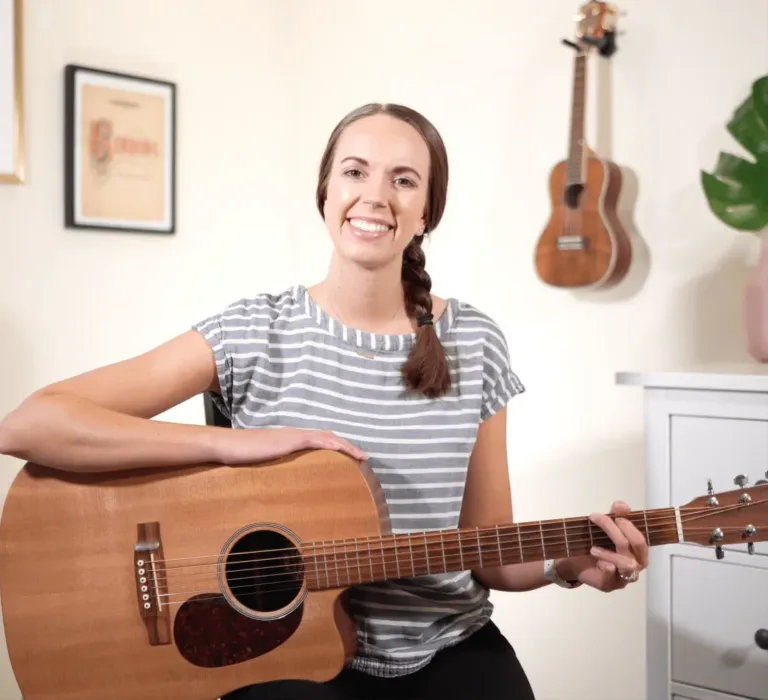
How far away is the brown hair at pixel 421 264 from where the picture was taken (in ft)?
4.59

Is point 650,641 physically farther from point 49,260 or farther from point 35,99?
point 35,99

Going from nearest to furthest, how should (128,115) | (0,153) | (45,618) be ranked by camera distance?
(45,618), (0,153), (128,115)

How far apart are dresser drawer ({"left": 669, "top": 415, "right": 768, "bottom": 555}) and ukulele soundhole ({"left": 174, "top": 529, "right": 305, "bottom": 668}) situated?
0.64 metres

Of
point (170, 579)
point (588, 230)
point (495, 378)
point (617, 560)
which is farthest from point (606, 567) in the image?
point (588, 230)

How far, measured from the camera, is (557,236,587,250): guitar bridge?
210cm

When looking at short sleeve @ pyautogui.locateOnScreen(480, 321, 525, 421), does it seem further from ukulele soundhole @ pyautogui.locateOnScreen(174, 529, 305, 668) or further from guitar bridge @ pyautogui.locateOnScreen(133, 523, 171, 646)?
guitar bridge @ pyautogui.locateOnScreen(133, 523, 171, 646)

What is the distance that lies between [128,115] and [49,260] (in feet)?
1.61

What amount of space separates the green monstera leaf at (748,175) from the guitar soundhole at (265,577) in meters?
1.00

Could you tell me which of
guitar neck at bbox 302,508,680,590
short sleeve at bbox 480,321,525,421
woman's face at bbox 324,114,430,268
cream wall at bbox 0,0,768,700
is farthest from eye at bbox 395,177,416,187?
cream wall at bbox 0,0,768,700

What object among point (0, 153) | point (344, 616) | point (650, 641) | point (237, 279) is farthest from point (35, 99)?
point (650, 641)

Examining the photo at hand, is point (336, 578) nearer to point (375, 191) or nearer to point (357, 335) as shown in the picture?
point (357, 335)

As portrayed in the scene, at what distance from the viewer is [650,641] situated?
1509 millimetres

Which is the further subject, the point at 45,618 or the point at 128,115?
the point at 128,115

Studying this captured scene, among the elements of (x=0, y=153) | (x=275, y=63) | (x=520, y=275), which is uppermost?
(x=275, y=63)
